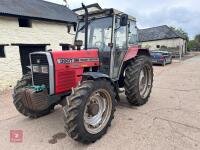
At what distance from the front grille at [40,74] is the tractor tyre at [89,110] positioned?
76 centimetres

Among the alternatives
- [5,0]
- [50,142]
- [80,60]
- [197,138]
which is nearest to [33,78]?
[80,60]

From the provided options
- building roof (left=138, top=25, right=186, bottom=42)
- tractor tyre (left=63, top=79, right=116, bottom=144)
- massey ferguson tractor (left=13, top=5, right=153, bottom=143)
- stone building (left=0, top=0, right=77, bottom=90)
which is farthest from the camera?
building roof (left=138, top=25, right=186, bottom=42)

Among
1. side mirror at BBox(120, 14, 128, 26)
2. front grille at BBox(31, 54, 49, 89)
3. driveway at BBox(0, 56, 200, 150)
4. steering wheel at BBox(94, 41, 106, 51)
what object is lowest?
driveway at BBox(0, 56, 200, 150)

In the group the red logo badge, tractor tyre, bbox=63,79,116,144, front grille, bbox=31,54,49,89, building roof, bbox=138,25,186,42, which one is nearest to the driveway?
the red logo badge

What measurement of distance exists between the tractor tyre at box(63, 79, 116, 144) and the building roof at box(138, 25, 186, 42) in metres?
29.7

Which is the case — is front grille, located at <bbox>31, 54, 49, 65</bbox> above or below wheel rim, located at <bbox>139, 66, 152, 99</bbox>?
above

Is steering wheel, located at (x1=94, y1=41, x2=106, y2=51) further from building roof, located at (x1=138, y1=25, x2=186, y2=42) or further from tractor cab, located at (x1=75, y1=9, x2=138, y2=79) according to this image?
building roof, located at (x1=138, y1=25, x2=186, y2=42)

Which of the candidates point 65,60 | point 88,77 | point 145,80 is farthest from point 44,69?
point 145,80

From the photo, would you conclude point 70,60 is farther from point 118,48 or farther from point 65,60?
point 118,48

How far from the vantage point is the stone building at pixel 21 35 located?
27.7 ft

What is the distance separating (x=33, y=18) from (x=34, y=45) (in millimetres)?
1327

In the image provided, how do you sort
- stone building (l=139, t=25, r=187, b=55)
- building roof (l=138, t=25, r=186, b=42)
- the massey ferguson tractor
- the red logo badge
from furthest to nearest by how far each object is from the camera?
1. building roof (l=138, t=25, r=186, b=42)
2. stone building (l=139, t=25, r=187, b=55)
3. the red logo badge
4. the massey ferguson tractor

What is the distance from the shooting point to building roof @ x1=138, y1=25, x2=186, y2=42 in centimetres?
3141

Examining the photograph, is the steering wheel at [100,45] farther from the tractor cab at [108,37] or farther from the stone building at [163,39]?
the stone building at [163,39]
